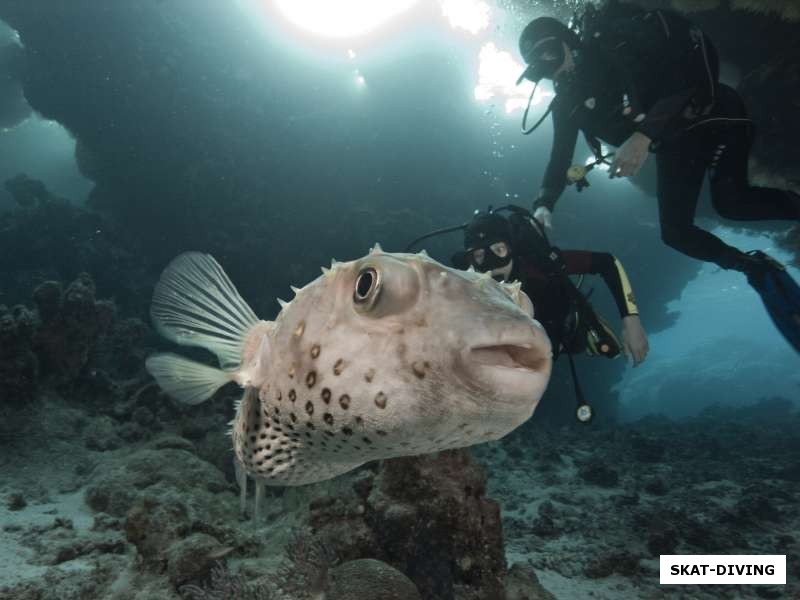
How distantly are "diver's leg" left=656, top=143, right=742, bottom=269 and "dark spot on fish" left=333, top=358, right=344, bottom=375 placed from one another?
623 cm

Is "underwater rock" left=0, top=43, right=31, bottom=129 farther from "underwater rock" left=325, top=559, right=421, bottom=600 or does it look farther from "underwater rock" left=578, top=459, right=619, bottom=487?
"underwater rock" left=578, top=459, right=619, bottom=487

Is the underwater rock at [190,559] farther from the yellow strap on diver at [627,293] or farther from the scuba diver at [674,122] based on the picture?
the scuba diver at [674,122]

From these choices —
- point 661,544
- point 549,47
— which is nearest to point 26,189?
point 549,47

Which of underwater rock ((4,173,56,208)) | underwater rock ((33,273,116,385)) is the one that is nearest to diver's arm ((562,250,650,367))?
underwater rock ((33,273,116,385))

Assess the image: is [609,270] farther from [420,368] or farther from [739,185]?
[420,368]

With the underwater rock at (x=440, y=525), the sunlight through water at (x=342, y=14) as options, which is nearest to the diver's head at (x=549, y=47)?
the underwater rock at (x=440, y=525)

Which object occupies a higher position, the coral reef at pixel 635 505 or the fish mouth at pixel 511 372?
the fish mouth at pixel 511 372

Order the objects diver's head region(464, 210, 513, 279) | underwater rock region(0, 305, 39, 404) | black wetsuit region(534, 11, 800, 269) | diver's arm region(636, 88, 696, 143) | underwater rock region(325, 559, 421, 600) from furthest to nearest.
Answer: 1. underwater rock region(0, 305, 39, 404)
2. black wetsuit region(534, 11, 800, 269)
3. diver's head region(464, 210, 513, 279)
4. diver's arm region(636, 88, 696, 143)
5. underwater rock region(325, 559, 421, 600)

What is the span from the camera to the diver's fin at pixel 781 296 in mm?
5062

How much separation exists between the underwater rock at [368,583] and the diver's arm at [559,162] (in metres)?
5.00

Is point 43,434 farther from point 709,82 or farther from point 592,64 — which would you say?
point 709,82

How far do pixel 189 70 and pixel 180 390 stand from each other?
2243 centimetres

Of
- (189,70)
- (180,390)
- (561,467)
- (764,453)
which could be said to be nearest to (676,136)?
(180,390)

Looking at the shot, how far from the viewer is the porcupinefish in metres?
1.31
